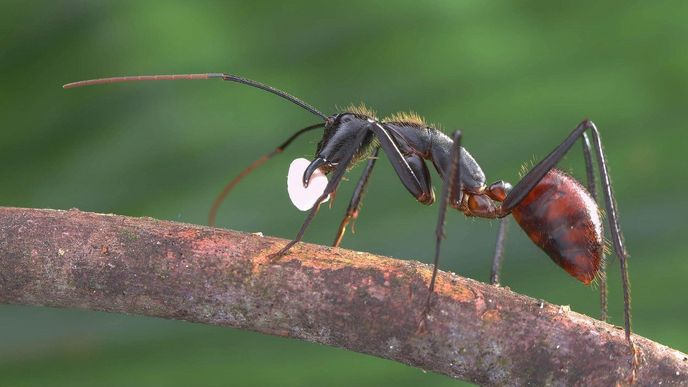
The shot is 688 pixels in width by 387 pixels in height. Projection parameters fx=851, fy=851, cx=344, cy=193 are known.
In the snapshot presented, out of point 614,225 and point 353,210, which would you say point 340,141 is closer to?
point 353,210

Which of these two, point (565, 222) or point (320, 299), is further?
point (565, 222)

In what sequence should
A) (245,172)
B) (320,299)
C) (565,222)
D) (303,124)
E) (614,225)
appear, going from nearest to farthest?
(320,299) → (614,225) → (565,222) → (245,172) → (303,124)

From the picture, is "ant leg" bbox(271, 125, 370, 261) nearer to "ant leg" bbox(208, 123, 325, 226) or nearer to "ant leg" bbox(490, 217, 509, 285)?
"ant leg" bbox(208, 123, 325, 226)

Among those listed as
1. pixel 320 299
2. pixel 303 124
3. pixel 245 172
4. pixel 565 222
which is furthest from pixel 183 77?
pixel 565 222

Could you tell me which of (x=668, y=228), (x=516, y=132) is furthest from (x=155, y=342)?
(x=668, y=228)

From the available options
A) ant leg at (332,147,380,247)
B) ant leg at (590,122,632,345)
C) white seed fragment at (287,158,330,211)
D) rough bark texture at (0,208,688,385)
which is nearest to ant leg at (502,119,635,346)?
ant leg at (590,122,632,345)

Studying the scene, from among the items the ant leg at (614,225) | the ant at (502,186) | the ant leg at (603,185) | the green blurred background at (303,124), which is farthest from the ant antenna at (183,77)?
the ant leg at (614,225)

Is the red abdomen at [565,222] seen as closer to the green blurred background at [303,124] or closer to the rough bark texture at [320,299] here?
the green blurred background at [303,124]
